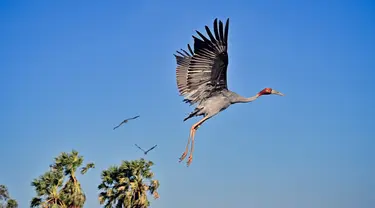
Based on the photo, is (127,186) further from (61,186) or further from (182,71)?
(182,71)

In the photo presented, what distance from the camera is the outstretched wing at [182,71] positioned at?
16.0m

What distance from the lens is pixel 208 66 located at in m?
15.1

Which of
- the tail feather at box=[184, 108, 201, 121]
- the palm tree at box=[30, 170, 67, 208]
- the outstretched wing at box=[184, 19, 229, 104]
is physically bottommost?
the tail feather at box=[184, 108, 201, 121]

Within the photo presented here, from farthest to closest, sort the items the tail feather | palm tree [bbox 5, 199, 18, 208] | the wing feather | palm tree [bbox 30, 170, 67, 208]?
palm tree [bbox 5, 199, 18, 208], palm tree [bbox 30, 170, 67, 208], the tail feather, the wing feather

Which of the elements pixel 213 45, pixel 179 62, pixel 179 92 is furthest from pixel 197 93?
pixel 179 62

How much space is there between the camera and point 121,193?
3195cm

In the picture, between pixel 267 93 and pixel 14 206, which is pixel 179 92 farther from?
pixel 14 206

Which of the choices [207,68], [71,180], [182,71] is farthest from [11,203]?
[207,68]

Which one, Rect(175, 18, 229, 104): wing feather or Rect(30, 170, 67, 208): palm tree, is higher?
Rect(30, 170, 67, 208): palm tree

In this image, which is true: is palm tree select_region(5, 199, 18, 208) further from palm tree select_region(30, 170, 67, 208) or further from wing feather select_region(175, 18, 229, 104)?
wing feather select_region(175, 18, 229, 104)

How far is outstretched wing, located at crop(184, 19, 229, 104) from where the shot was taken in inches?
567

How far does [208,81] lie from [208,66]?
20.0 inches

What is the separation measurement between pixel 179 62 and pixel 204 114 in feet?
10.5

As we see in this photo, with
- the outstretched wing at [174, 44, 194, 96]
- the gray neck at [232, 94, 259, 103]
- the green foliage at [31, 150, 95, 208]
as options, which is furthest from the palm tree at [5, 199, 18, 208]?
the gray neck at [232, 94, 259, 103]
